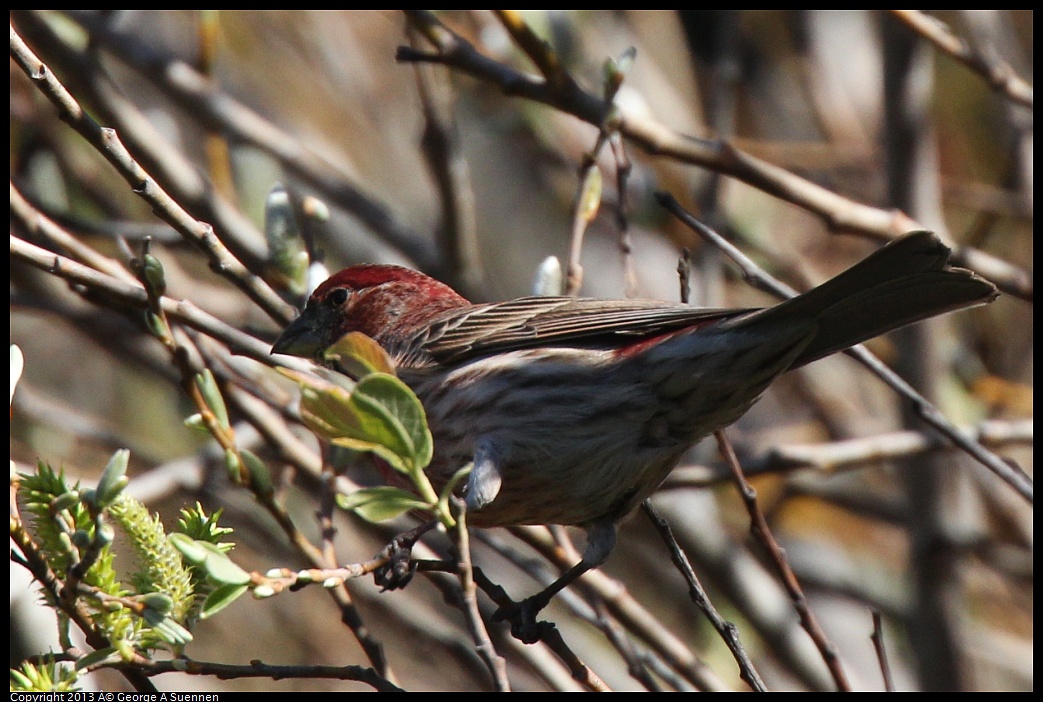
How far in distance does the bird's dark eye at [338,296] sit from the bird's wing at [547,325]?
14.2 inches

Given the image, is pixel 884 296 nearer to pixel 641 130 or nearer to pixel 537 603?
pixel 641 130

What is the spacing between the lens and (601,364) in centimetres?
369

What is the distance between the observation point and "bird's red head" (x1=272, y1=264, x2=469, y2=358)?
4.14 m

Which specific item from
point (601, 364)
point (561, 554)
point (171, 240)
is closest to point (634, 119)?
point (601, 364)

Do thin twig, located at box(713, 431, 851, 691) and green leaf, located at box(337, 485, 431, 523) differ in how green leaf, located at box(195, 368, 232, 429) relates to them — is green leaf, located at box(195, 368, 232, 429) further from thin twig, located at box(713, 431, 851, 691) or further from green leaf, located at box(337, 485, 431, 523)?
thin twig, located at box(713, 431, 851, 691)

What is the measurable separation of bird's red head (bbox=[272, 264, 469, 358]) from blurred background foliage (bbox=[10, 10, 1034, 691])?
36 cm

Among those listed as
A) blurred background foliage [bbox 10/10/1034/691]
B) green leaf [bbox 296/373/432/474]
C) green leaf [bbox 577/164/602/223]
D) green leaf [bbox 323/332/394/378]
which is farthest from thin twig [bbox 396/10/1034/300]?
green leaf [bbox 296/373/432/474]

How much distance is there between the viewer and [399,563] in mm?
3057

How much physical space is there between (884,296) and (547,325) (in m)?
1.15

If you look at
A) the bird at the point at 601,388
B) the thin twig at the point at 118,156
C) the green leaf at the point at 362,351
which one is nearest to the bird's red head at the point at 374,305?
the bird at the point at 601,388

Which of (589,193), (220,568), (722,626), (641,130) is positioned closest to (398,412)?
(220,568)

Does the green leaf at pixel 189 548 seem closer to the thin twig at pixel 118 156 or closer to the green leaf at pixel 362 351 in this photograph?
the green leaf at pixel 362 351

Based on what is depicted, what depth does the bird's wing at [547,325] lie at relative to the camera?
355 centimetres
